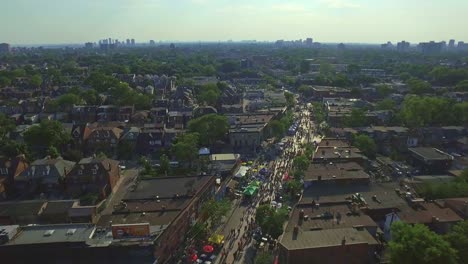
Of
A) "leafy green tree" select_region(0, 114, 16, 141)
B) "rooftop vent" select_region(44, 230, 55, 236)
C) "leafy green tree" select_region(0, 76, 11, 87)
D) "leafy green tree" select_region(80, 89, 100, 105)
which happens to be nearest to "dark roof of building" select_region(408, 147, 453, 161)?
"rooftop vent" select_region(44, 230, 55, 236)

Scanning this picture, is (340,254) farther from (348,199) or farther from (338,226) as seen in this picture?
(348,199)

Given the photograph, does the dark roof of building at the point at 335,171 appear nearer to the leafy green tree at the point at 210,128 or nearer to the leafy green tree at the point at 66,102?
the leafy green tree at the point at 210,128

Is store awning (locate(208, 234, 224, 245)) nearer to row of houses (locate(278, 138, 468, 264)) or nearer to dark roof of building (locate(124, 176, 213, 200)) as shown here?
dark roof of building (locate(124, 176, 213, 200))

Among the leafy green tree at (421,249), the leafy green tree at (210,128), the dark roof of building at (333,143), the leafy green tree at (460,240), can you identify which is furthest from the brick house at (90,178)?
the leafy green tree at (460,240)

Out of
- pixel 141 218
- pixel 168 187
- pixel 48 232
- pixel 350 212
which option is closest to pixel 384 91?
pixel 350 212

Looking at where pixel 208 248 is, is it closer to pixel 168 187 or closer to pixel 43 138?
pixel 168 187

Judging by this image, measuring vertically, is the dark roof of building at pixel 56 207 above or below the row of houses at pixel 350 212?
below
